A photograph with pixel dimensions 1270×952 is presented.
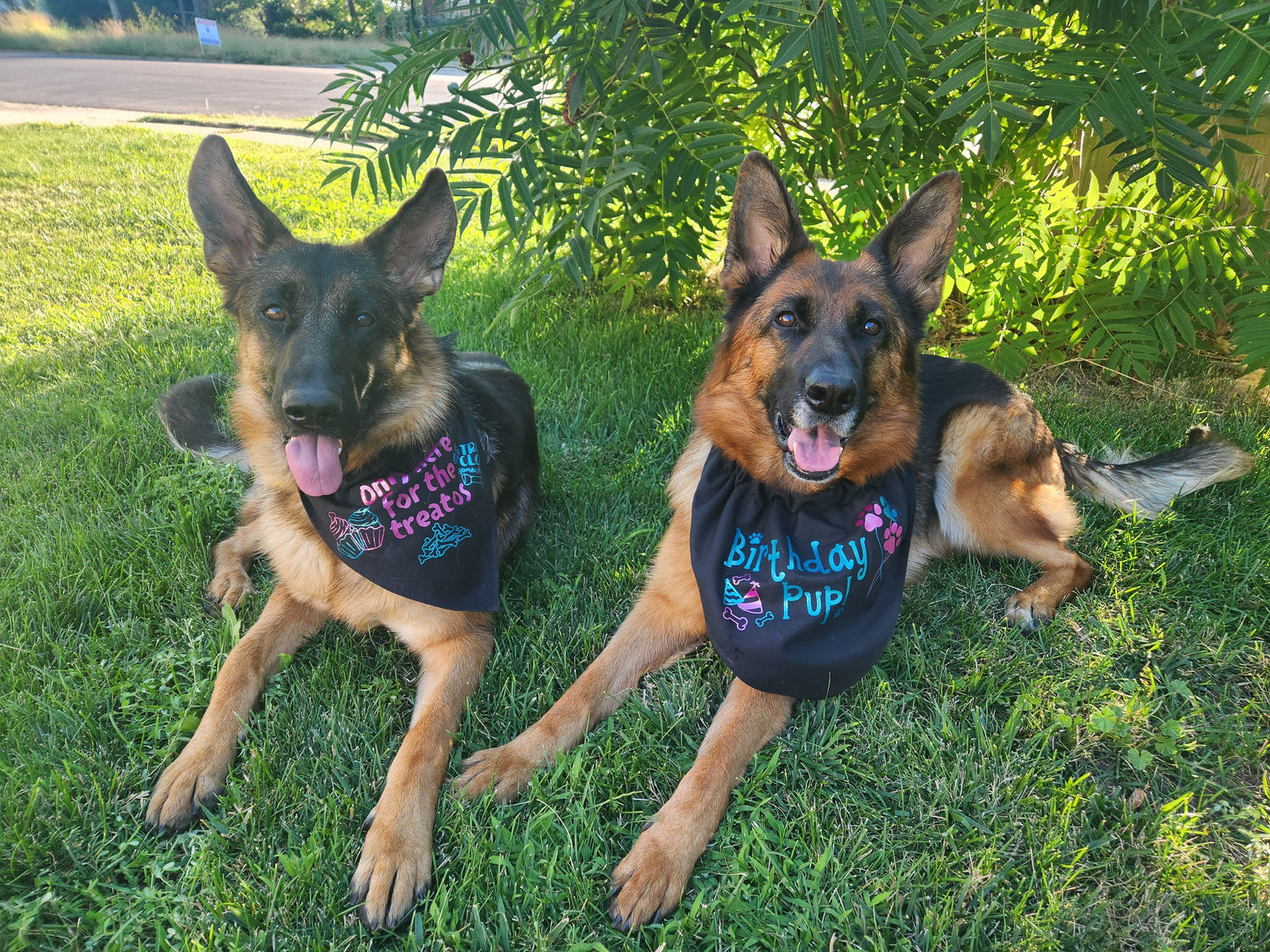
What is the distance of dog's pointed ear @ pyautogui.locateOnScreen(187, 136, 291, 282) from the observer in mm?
2705

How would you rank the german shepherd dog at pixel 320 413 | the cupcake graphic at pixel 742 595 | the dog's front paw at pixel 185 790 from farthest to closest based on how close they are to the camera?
the cupcake graphic at pixel 742 595
the german shepherd dog at pixel 320 413
the dog's front paw at pixel 185 790

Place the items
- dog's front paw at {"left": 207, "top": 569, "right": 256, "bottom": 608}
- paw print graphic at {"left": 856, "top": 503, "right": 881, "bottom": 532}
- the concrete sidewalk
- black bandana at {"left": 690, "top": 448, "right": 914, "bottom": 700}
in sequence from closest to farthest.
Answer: black bandana at {"left": 690, "top": 448, "right": 914, "bottom": 700} < paw print graphic at {"left": 856, "top": 503, "right": 881, "bottom": 532} < dog's front paw at {"left": 207, "top": 569, "right": 256, "bottom": 608} < the concrete sidewalk

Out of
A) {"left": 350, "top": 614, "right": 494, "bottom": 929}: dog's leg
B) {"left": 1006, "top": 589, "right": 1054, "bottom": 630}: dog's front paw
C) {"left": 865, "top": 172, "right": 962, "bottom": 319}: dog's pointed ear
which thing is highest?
{"left": 865, "top": 172, "right": 962, "bottom": 319}: dog's pointed ear

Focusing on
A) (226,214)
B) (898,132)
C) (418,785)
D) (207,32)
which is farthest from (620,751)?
(207,32)

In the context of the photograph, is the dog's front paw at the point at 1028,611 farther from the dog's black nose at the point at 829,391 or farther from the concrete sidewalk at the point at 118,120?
the concrete sidewalk at the point at 118,120

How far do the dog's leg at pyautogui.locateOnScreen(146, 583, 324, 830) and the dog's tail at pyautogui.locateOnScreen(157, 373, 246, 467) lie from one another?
1269mm

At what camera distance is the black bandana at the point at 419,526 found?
9.10 feet

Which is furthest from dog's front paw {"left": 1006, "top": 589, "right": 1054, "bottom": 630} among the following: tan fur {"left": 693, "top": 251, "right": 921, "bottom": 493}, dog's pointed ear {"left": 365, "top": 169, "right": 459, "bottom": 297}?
dog's pointed ear {"left": 365, "top": 169, "right": 459, "bottom": 297}

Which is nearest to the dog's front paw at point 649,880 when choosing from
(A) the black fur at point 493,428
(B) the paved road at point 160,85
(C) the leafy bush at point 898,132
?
(A) the black fur at point 493,428

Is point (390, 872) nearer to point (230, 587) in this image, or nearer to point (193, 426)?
point (230, 587)

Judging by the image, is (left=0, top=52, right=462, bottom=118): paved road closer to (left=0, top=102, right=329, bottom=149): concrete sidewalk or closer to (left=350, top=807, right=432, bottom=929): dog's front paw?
(left=0, top=102, right=329, bottom=149): concrete sidewalk

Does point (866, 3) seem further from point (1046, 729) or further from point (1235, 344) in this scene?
point (1046, 729)

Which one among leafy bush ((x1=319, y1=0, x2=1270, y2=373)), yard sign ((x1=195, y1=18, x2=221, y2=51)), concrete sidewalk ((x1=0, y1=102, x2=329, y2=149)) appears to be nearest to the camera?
leafy bush ((x1=319, y1=0, x2=1270, y2=373))

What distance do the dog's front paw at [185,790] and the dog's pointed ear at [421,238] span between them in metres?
1.97
